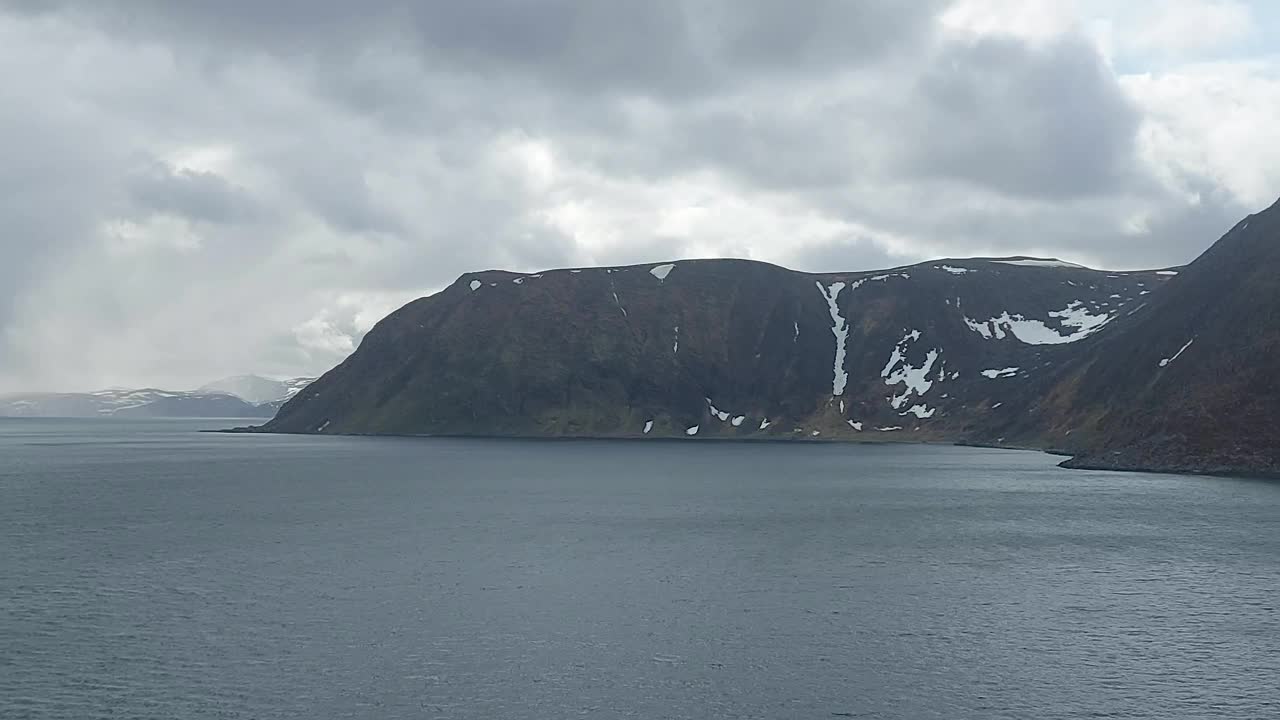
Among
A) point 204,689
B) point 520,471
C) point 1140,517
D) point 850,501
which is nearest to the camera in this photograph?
point 204,689

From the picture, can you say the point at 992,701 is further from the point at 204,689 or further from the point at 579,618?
the point at 204,689

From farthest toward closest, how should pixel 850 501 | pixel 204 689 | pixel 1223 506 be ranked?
pixel 850 501
pixel 1223 506
pixel 204 689

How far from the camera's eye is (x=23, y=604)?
62.1 meters

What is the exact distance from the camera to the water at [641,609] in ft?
146

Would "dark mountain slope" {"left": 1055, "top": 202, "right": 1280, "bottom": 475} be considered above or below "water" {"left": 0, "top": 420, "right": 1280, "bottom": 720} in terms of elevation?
above

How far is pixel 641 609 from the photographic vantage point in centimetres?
6278

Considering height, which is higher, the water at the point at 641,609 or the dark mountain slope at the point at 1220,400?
the dark mountain slope at the point at 1220,400

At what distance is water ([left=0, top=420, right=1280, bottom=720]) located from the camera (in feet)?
146

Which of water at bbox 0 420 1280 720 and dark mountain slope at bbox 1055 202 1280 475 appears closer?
water at bbox 0 420 1280 720

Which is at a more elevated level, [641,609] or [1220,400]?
[1220,400]

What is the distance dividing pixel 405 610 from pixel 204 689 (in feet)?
57.8

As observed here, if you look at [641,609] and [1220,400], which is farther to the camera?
[1220,400]

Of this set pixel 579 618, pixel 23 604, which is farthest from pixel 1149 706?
pixel 23 604

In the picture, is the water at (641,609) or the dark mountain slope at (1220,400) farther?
the dark mountain slope at (1220,400)
